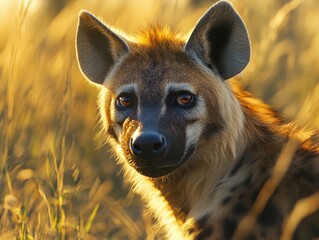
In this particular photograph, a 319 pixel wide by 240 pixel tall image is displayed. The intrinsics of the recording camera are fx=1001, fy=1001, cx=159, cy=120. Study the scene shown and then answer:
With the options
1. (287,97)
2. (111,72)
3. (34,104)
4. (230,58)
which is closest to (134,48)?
(111,72)

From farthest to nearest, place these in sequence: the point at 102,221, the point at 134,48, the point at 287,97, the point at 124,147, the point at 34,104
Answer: the point at 287,97, the point at 34,104, the point at 102,221, the point at 134,48, the point at 124,147

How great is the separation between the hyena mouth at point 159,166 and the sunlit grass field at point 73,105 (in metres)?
0.35

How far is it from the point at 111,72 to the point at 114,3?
2735 mm

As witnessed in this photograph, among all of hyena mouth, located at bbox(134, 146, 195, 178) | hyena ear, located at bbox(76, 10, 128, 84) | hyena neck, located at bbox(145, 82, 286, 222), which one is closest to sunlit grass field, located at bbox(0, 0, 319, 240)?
hyena ear, located at bbox(76, 10, 128, 84)

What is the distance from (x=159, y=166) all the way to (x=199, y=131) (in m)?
0.27

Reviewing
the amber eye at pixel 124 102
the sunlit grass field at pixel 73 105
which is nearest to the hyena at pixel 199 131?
the amber eye at pixel 124 102

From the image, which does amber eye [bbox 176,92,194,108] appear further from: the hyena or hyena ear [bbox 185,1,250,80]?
hyena ear [bbox 185,1,250,80]

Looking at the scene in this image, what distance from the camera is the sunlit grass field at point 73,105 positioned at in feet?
15.3

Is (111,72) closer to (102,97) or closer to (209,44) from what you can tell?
(102,97)

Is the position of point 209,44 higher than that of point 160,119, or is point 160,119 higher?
point 209,44

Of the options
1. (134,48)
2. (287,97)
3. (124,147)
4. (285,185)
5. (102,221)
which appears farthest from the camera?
(287,97)

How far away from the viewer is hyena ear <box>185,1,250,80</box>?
4.46 m

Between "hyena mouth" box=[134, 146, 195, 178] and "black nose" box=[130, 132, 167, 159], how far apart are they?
0.06 metres

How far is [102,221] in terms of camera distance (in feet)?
18.7
